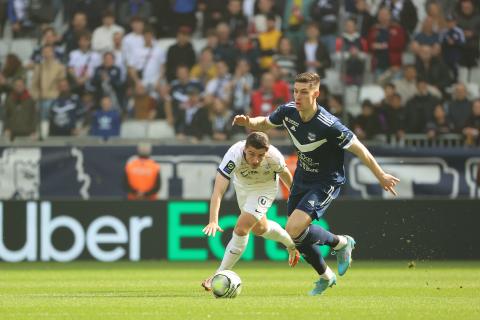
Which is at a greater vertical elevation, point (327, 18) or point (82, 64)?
point (327, 18)

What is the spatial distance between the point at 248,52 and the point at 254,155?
1061 centimetres

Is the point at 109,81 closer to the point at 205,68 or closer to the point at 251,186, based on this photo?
the point at 205,68

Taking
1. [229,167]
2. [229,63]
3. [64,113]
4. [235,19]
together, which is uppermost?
[235,19]

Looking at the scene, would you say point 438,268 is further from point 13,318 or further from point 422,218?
point 13,318

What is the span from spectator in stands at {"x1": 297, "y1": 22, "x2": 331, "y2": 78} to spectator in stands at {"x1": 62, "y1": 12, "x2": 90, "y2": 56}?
4469mm

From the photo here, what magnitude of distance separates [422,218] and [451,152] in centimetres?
198

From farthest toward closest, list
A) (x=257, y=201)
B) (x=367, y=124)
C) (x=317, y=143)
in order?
(x=367, y=124)
(x=257, y=201)
(x=317, y=143)

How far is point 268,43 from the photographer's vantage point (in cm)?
2159

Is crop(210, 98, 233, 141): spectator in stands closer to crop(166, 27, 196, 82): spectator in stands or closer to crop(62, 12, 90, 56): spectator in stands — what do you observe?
crop(166, 27, 196, 82): spectator in stands

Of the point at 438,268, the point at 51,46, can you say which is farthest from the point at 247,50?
the point at 438,268

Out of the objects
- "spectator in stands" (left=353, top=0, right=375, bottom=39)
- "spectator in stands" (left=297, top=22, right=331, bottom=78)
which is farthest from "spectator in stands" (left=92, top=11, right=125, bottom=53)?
"spectator in stands" (left=353, top=0, right=375, bottom=39)

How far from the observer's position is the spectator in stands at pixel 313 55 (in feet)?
68.1

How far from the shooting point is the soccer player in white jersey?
36.8 feet

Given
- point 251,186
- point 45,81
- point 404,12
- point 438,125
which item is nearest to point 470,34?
point 404,12
